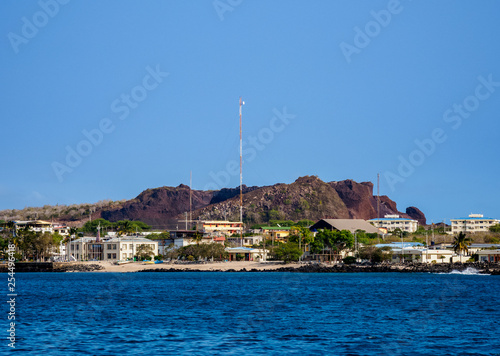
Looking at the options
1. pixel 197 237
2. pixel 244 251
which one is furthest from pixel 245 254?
pixel 197 237

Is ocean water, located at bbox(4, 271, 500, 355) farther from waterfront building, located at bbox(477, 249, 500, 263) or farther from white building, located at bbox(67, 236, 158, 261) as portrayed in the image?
white building, located at bbox(67, 236, 158, 261)

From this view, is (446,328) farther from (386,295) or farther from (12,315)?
(12,315)

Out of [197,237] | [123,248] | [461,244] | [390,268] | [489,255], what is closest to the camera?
[390,268]

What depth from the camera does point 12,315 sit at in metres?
52.8

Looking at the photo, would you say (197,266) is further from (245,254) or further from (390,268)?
(390,268)

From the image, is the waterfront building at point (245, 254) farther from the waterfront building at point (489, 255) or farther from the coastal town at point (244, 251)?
the waterfront building at point (489, 255)

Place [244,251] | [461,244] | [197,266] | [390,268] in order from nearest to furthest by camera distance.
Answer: [390,268] → [197,266] → [461,244] → [244,251]

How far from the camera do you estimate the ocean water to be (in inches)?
1502

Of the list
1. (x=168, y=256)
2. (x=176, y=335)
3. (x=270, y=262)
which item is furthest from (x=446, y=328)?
(x=168, y=256)

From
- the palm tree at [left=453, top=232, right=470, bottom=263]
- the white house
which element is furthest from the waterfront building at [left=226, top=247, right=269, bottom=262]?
the palm tree at [left=453, top=232, right=470, bottom=263]

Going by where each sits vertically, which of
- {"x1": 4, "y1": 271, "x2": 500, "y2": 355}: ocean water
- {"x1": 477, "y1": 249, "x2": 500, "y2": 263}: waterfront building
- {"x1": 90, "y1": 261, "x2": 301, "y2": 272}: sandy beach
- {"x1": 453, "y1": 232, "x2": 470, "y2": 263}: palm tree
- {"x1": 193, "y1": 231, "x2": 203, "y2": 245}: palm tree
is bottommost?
{"x1": 4, "y1": 271, "x2": 500, "y2": 355}: ocean water

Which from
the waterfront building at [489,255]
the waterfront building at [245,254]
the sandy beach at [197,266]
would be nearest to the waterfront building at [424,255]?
the waterfront building at [489,255]

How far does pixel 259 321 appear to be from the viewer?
50.4 m

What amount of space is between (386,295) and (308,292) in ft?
32.1
